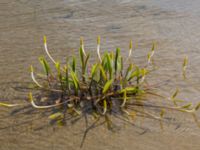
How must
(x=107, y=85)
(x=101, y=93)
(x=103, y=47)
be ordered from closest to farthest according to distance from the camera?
(x=107, y=85), (x=101, y=93), (x=103, y=47)

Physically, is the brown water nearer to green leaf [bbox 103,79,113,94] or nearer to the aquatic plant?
the aquatic plant

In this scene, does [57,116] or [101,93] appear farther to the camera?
[101,93]

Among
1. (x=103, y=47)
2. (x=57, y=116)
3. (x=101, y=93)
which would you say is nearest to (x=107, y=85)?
(x=101, y=93)

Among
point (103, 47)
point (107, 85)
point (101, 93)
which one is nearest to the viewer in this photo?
point (107, 85)

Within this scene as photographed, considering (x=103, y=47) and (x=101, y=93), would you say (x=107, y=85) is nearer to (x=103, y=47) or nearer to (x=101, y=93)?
(x=101, y=93)

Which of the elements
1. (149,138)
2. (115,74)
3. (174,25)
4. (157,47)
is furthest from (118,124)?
(174,25)

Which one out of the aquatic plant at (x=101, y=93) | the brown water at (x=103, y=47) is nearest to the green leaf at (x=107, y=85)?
the aquatic plant at (x=101, y=93)

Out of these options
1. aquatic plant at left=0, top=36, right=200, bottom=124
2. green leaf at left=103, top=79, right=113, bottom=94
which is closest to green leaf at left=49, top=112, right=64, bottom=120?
aquatic plant at left=0, top=36, right=200, bottom=124

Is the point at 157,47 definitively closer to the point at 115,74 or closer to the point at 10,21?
the point at 115,74
